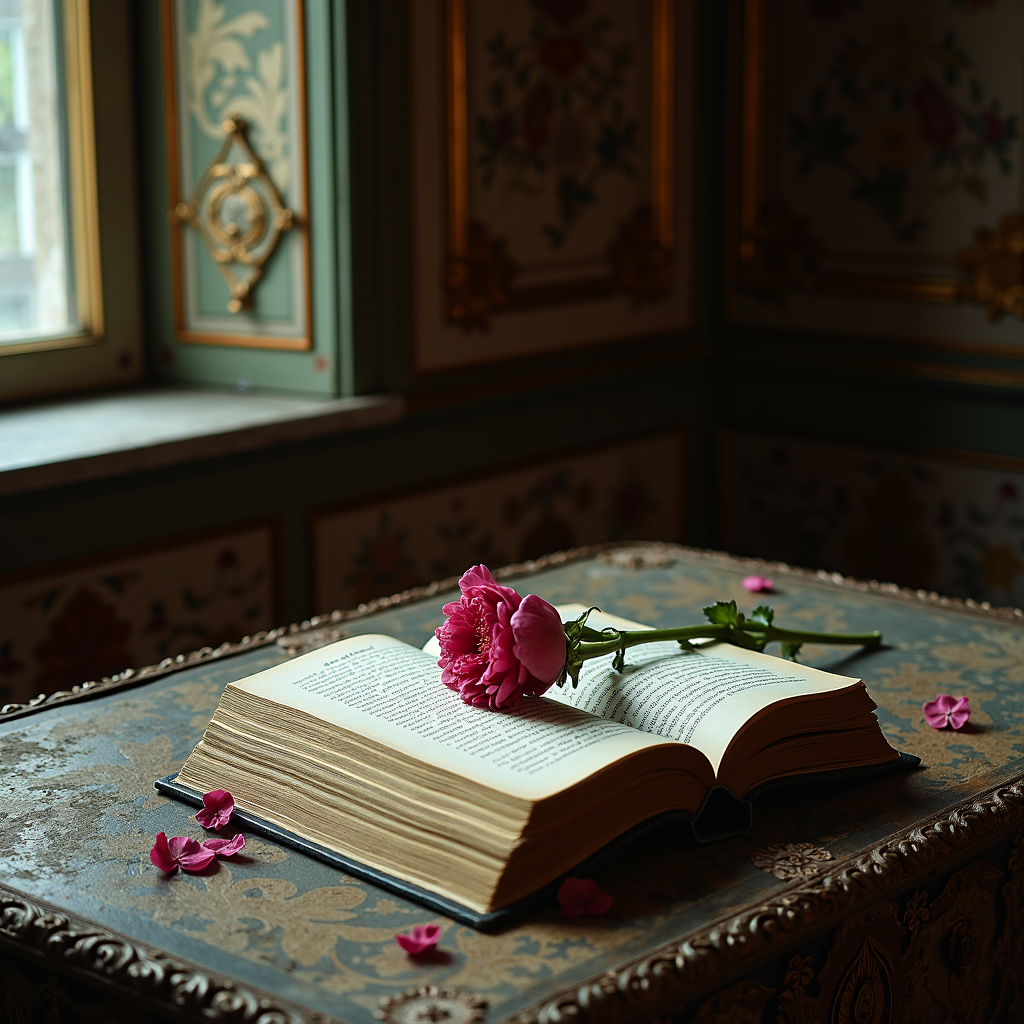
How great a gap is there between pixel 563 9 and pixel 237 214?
846mm

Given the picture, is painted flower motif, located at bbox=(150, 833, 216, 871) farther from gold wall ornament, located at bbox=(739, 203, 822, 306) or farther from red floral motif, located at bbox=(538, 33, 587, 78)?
gold wall ornament, located at bbox=(739, 203, 822, 306)

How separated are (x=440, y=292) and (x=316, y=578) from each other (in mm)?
629

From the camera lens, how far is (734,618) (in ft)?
4.52

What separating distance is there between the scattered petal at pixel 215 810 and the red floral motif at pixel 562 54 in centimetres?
217

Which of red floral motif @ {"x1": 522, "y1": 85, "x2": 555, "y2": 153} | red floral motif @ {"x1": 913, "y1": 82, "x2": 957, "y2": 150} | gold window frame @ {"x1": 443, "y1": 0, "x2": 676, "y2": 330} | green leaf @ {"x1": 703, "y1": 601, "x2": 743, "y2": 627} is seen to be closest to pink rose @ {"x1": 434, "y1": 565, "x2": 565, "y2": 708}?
green leaf @ {"x1": 703, "y1": 601, "x2": 743, "y2": 627}

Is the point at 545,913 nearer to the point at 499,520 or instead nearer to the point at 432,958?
the point at 432,958

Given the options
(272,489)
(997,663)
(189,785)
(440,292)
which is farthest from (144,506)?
(997,663)

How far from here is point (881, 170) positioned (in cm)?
315

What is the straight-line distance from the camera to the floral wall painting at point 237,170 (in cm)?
263

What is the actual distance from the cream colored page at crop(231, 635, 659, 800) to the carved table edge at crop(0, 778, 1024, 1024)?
0.14 metres

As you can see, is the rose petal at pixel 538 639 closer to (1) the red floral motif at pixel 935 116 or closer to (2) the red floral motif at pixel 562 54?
(2) the red floral motif at pixel 562 54

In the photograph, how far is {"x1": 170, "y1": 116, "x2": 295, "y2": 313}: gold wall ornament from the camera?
2.68 meters

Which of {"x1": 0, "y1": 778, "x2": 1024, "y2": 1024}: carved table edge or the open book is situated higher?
the open book

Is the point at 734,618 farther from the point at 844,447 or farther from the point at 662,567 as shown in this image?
the point at 844,447
